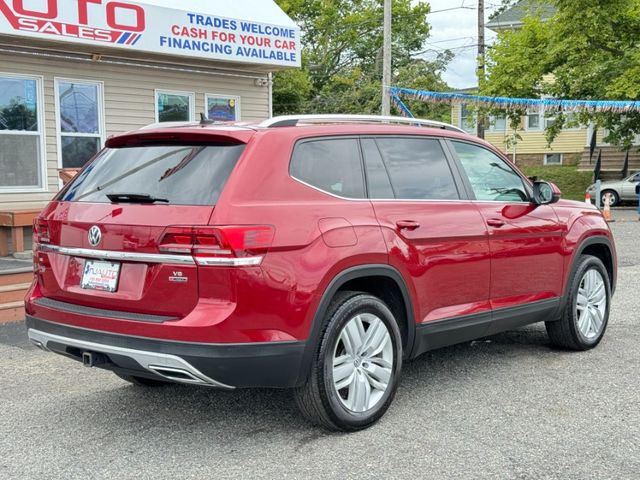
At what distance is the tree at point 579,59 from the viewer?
23.9 metres

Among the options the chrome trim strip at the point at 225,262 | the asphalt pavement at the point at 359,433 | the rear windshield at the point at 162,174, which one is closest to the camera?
the chrome trim strip at the point at 225,262

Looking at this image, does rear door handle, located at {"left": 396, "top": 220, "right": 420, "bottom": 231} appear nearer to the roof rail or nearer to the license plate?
the roof rail

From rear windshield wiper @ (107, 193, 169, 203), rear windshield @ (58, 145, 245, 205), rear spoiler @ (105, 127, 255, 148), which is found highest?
rear spoiler @ (105, 127, 255, 148)

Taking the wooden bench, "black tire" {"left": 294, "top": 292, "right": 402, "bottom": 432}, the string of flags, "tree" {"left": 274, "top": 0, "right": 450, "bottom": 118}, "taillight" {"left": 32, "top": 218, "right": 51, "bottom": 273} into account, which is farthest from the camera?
"tree" {"left": 274, "top": 0, "right": 450, "bottom": 118}

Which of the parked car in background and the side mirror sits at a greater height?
the side mirror

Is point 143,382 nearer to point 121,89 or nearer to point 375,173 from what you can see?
point 375,173

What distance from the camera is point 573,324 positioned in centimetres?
592

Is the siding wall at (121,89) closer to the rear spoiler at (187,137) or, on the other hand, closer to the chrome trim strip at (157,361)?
the rear spoiler at (187,137)

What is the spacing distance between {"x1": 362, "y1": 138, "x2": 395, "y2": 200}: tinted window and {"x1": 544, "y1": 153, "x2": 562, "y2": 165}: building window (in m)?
32.8

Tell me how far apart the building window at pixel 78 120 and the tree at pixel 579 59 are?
17.6 m

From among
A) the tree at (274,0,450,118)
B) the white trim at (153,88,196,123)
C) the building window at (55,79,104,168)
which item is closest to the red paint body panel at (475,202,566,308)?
the building window at (55,79,104,168)

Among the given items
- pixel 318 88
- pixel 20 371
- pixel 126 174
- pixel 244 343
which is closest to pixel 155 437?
pixel 244 343

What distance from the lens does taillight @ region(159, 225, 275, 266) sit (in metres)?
3.63

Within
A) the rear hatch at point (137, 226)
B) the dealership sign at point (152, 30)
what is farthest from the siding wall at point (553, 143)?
the rear hatch at point (137, 226)
